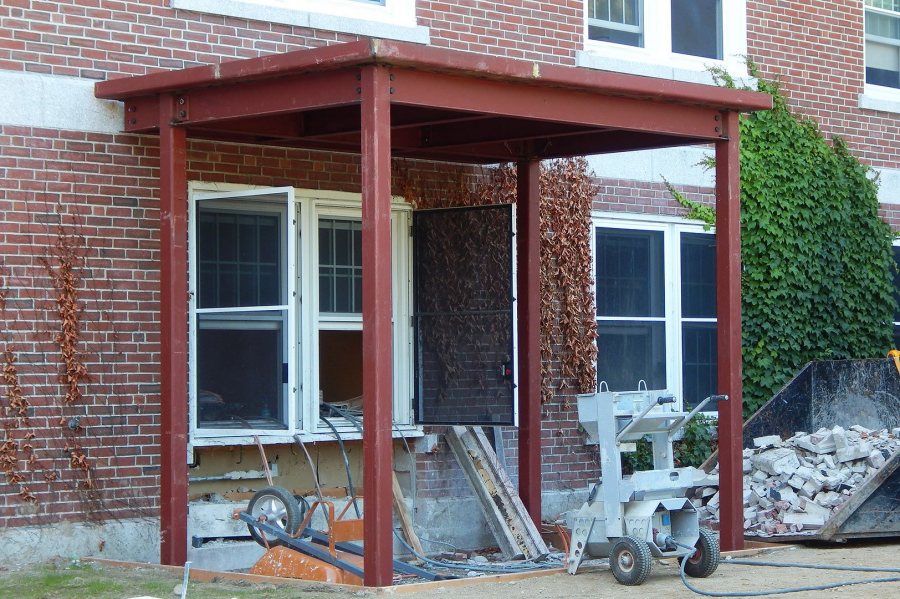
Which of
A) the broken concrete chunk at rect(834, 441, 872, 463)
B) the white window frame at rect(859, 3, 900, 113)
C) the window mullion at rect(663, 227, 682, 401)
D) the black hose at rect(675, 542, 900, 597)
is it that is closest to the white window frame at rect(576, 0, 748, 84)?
the window mullion at rect(663, 227, 682, 401)

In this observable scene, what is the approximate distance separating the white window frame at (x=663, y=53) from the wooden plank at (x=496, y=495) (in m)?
3.82

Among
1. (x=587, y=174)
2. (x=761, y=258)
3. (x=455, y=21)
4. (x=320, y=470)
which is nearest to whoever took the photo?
(x=320, y=470)

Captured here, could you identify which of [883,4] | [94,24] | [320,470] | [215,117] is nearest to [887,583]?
[320,470]

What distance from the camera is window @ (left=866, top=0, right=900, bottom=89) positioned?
15875 millimetres

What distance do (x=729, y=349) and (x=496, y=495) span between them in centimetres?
251

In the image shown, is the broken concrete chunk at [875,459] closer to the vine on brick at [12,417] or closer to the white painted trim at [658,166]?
the white painted trim at [658,166]

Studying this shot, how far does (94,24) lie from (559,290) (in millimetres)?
4999

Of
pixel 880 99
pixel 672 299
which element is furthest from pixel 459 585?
pixel 880 99

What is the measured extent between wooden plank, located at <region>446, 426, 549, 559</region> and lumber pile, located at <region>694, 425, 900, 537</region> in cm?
177

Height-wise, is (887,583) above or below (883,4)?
below

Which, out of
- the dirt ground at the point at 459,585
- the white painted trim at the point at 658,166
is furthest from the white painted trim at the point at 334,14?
the dirt ground at the point at 459,585

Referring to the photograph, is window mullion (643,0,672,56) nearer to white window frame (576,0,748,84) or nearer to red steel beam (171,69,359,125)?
white window frame (576,0,748,84)

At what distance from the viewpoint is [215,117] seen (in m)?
9.30

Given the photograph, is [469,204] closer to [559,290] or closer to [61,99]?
[559,290]
